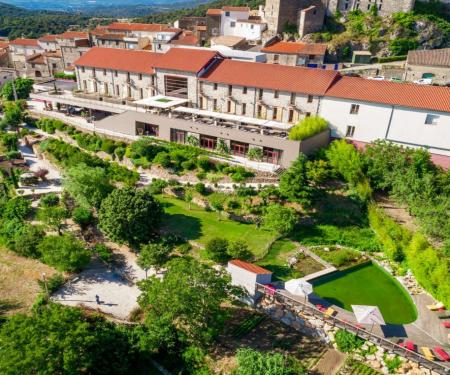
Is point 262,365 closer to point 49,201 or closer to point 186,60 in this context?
point 49,201

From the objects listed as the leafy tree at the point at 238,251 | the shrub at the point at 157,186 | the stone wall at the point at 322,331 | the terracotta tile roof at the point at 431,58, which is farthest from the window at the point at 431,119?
the shrub at the point at 157,186

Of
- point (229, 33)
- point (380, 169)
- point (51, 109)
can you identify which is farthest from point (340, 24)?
point (51, 109)

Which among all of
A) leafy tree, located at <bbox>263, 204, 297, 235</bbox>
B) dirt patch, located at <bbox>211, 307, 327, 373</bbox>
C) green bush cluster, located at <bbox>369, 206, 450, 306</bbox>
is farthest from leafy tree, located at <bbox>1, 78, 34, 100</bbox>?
green bush cluster, located at <bbox>369, 206, 450, 306</bbox>

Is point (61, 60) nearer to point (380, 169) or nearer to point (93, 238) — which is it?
point (93, 238)

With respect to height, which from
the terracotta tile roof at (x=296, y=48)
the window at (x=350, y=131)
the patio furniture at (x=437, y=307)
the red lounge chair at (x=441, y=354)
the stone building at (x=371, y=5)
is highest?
the stone building at (x=371, y=5)

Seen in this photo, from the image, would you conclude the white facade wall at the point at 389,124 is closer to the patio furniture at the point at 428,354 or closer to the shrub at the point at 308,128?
the shrub at the point at 308,128

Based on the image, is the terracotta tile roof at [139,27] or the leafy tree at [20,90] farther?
the terracotta tile roof at [139,27]

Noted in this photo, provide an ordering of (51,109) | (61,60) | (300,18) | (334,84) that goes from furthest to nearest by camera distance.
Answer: (61,60) → (300,18) → (51,109) → (334,84)
